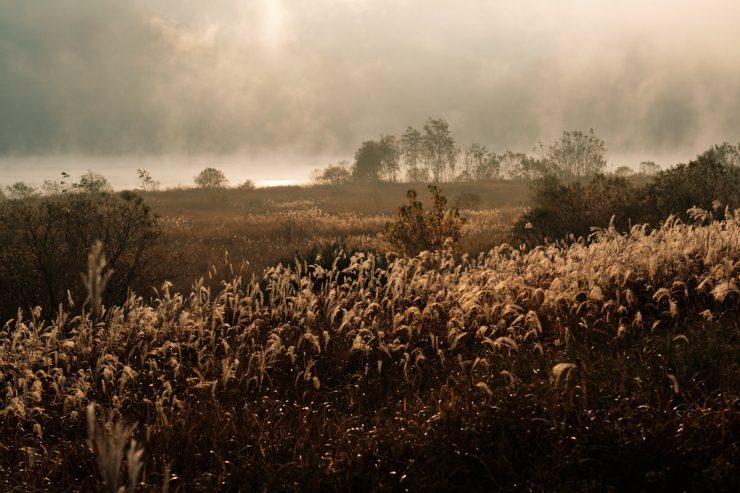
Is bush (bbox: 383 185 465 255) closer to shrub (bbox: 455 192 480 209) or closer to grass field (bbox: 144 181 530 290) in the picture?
grass field (bbox: 144 181 530 290)

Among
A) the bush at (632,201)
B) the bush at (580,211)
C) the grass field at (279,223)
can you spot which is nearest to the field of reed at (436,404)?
the grass field at (279,223)

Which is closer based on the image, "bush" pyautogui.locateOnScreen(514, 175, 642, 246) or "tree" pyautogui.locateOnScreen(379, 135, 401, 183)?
"bush" pyautogui.locateOnScreen(514, 175, 642, 246)

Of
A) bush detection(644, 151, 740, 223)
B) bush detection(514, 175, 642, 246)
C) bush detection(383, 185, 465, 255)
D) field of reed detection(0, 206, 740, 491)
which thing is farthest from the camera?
bush detection(514, 175, 642, 246)

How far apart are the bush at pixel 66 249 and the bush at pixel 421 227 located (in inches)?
207

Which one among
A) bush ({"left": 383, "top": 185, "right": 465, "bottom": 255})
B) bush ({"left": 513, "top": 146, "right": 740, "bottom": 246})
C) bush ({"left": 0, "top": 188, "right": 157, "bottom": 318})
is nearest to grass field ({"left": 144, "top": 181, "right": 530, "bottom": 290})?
bush ({"left": 383, "top": 185, "right": 465, "bottom": 255})

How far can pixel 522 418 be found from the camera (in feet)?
14.3

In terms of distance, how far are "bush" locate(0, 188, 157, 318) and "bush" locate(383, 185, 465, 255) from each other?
5.27 m

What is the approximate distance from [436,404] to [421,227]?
9155 millimetres

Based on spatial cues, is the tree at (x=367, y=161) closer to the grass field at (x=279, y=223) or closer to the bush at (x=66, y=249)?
the grass field at (x=279, y=223)

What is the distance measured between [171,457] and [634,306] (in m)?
4.68

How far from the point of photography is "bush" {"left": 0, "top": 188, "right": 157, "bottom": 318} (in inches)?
519

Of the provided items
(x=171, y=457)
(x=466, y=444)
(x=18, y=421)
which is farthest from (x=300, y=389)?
(x=18, y=421)

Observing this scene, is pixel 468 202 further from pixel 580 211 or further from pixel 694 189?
pixel 694 189

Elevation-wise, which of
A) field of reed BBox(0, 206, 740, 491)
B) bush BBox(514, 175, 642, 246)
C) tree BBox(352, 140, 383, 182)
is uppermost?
tree BBox(352, 140, 383, 182)
